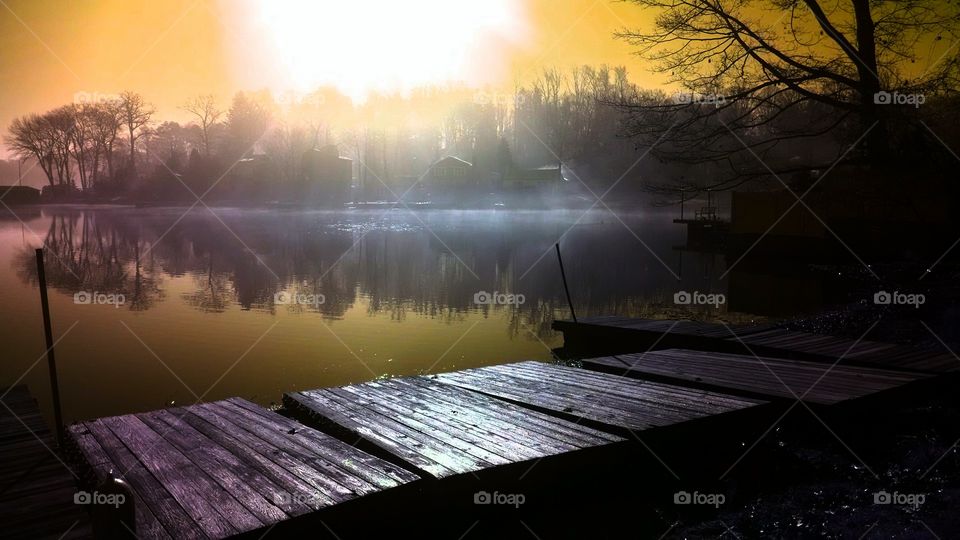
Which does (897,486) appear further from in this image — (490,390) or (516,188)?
Result: (516,188)

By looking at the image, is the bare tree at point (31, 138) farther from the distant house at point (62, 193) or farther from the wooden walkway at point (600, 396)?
Answer: the wooden walkway at point (600, 396)

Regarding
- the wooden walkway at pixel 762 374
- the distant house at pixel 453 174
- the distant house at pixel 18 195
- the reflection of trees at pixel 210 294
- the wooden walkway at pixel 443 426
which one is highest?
the distant house at pixel 453 174

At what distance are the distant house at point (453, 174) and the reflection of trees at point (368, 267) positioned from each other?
47.8 m

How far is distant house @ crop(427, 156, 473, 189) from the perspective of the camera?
11369 centimetres

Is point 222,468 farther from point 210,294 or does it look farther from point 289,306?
point 210,294

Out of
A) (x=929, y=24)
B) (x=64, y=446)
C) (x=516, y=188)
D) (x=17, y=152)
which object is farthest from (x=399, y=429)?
(x=17, y=152)

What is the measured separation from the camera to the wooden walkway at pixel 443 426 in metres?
7.14

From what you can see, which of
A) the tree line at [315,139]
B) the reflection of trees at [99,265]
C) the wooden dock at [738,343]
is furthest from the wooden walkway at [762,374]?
the tree line at [315,139]

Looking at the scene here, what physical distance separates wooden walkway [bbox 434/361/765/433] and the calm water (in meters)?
4.42

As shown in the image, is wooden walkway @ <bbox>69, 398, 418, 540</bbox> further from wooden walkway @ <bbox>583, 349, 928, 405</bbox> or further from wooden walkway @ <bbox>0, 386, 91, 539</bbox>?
wooden walkway @ <bbox>583, 349, 928, 405</bbox>

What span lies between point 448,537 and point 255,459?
2.05 metres

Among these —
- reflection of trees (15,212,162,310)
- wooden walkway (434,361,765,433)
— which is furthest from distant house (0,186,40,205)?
wooden walkway (434,361,765,433)

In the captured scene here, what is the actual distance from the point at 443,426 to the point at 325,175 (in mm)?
105835

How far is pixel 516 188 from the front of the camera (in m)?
112
